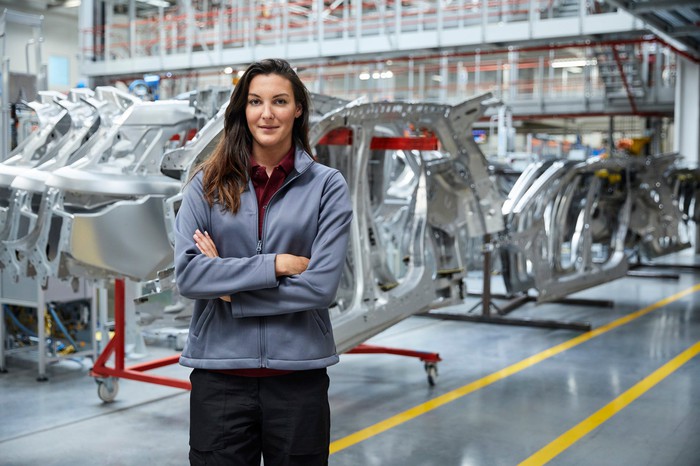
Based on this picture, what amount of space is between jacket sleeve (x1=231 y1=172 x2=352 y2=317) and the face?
195 mm

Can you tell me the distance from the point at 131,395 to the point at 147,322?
4.60ft

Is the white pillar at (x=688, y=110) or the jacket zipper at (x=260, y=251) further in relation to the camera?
the white pillar at (x=688, y=110)

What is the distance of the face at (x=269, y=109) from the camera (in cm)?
229

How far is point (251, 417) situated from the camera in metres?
2.30

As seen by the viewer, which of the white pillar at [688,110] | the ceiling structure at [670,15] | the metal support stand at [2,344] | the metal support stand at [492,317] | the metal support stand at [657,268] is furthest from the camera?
the white pillar at [688,110]

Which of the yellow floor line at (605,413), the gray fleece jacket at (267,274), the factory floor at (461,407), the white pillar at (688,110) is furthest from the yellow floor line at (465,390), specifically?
the white pillar at (688,110)

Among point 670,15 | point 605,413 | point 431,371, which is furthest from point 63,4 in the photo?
point 605,413

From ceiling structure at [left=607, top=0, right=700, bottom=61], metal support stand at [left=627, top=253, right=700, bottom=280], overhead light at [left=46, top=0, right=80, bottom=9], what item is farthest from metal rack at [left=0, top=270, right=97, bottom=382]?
overhead light at [left=46, top=0, right=80, bottom=9]

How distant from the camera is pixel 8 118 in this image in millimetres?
6727

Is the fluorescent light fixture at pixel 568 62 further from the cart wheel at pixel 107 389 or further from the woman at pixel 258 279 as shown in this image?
the woman at pixel 258 279

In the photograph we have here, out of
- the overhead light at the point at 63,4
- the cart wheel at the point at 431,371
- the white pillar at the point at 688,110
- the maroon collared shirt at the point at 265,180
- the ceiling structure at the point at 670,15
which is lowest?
the cart wheel at the point at 431,371

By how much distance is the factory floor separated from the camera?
4816mm

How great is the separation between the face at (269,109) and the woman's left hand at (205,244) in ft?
0.97

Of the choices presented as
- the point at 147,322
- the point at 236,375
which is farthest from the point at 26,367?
the point at 236,375
